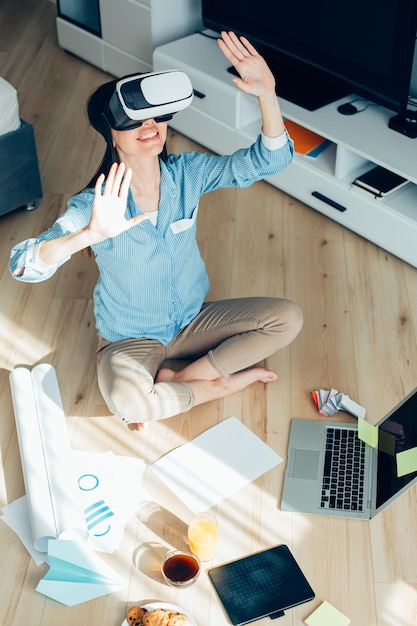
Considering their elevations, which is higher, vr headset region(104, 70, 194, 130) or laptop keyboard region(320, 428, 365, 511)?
vr headset region(104, 70, 194, 130)

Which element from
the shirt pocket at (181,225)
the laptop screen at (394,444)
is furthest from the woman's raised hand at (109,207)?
the laptop screen at (394,444)

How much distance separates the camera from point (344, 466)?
229cm

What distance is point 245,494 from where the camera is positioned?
227 cm

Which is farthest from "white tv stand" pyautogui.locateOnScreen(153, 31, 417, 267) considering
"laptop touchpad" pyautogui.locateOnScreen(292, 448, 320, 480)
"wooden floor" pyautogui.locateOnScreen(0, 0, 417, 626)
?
"laptop touchpad" pyautogui.locateOnScreen(292, 448, 320, 480)

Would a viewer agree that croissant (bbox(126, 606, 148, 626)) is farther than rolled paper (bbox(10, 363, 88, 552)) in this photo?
No

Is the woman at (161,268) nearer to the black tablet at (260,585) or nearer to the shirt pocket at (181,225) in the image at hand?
the shirt pocket at (181,225)

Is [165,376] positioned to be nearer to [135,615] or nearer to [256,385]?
[256,385]

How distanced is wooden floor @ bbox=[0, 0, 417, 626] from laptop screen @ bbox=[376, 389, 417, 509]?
0.13 meters

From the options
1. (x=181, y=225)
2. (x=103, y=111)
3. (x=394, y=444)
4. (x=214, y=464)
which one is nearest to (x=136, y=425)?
(x=214, y=464)

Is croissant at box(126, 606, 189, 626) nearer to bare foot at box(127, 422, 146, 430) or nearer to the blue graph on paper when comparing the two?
the blue graph on paper

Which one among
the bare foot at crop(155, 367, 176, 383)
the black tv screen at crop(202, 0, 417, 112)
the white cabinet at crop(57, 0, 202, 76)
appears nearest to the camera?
the bare foot at crop(155, 367, 176, 383)

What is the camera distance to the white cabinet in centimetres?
380

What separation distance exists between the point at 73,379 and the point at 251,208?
1176mm

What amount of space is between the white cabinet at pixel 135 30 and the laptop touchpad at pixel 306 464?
7.52 feet
